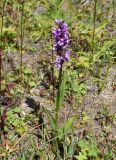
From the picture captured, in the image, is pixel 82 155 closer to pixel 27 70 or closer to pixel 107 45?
pixel 27 70

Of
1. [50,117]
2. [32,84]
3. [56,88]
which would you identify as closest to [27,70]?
[32,84]

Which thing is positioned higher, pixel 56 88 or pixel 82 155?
pixel 56 88

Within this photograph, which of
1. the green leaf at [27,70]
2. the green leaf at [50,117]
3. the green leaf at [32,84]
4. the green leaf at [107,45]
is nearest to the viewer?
the green leaf at [50,117]

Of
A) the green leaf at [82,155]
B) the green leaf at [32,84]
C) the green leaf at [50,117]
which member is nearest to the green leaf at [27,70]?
the green leaf at [32,84]

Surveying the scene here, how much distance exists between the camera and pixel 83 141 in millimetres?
2873

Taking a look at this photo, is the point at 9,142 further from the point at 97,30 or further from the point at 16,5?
the point at 16,5

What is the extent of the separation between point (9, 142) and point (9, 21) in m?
1.83

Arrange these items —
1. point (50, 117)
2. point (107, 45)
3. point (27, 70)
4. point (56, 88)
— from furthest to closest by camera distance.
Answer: point (107, 45) < point (27, 70) < point (56, 88) < point (50, 117)

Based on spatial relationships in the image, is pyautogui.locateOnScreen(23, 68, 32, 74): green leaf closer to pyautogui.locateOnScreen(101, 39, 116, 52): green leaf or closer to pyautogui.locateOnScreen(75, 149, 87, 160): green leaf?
pyautogui.locateOnScreen(101, 39, 116, 52): green leaf

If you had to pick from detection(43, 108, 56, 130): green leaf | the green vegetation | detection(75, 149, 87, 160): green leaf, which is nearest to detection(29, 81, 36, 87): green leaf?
the green vegetation

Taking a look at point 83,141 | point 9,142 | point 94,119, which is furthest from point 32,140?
point 94,119

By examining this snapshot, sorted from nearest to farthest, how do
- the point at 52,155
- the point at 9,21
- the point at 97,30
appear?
the point at 52,155 < the point at 97,30 < the point at 9,21

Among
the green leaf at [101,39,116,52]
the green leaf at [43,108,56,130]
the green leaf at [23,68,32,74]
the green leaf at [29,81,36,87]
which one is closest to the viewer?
the green leaf at [43,108,56,130]

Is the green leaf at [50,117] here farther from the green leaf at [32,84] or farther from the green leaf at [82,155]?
the green leaf at [32,84]
